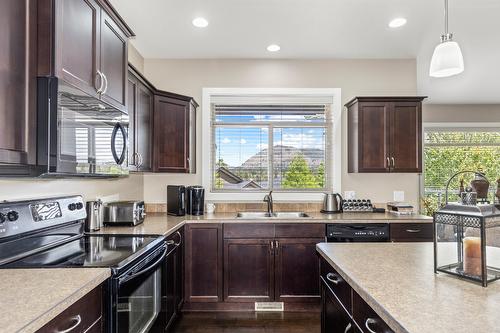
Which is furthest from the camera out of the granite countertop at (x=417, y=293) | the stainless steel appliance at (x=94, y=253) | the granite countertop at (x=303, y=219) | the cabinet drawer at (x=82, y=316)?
the granite countertop at (x=303, y=219)

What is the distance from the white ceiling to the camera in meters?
2.77

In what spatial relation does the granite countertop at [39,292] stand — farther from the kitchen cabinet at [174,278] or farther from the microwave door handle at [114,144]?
the kitchen cabinet at [174,278]

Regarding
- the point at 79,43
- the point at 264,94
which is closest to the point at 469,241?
the point at 79,43

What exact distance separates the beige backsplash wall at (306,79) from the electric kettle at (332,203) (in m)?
0.26

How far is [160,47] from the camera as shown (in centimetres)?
362

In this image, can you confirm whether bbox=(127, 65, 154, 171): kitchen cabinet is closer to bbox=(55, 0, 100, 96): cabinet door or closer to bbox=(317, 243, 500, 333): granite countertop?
bbox=(55, 0, 100, 96): cabinet door

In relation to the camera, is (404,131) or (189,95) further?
(189,95)

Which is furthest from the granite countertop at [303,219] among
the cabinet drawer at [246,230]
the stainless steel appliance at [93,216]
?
the stainless steel appliance at [93,216]

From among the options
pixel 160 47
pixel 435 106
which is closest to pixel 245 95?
pixel 160 47

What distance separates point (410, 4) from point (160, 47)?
96.1 inches

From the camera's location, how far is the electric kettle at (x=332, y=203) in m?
3.69

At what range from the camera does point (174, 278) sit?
2781 mm

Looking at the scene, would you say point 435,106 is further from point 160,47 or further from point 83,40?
point 83,40

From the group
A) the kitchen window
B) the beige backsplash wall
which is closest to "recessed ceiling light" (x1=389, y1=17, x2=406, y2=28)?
the beige backsplash wall
